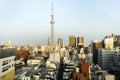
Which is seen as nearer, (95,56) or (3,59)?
(3,59)

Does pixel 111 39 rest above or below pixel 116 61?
above

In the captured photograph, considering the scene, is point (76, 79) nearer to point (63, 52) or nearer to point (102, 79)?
point (102, 79)

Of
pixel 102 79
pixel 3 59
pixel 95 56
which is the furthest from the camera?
pixel 95 56

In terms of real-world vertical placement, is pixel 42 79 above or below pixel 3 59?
below

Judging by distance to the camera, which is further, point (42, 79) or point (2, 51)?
point (42, 79)

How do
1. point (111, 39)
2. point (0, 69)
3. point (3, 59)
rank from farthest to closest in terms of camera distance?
1. point (111, 39)
2. point (3, 59)
3. point (0, 69)

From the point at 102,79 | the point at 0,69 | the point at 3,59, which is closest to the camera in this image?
the point at 0,69

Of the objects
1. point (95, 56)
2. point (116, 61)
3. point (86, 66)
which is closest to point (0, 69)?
point (86, 66)

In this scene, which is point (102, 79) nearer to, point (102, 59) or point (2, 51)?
point (2, 51)

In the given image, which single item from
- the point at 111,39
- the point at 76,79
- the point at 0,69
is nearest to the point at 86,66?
the point at 76,79

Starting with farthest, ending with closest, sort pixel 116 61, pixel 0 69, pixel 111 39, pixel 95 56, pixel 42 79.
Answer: pixel 111 39 → pixel 95 56 → pixel 116 61 → pixel 42 79 → pixel 0 69
